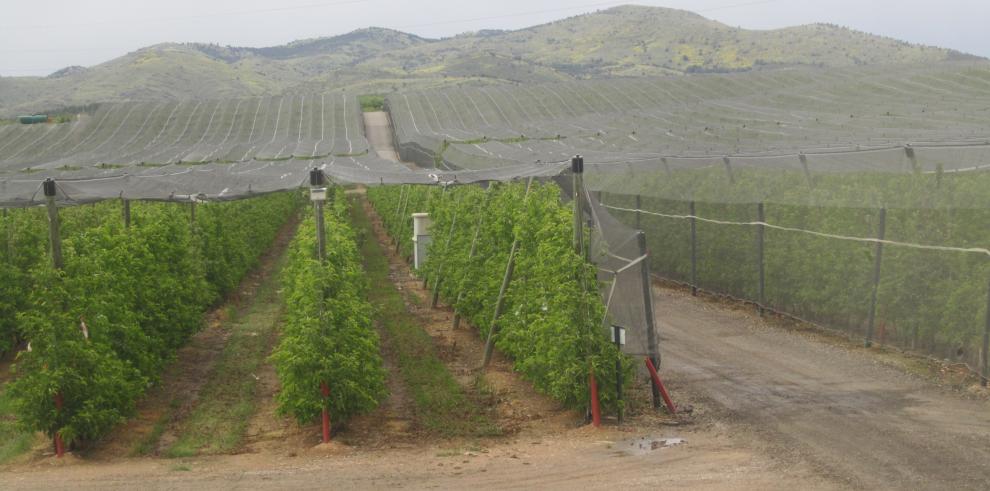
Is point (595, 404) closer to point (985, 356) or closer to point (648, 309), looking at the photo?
point (648, 309)

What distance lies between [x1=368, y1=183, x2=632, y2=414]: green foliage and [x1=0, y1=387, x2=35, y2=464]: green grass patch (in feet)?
16.4

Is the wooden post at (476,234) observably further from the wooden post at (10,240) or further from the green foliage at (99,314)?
the wooden post at (10,240)

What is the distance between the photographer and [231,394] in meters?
11.8

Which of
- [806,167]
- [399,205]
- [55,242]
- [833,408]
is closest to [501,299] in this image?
[833,408]

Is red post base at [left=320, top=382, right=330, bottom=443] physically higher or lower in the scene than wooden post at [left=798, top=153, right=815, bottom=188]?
lower

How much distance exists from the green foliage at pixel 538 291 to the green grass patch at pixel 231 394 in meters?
3.06

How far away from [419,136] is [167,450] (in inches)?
1795

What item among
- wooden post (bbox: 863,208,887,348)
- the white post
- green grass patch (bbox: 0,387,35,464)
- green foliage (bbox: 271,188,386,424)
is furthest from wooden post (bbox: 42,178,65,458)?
the white post

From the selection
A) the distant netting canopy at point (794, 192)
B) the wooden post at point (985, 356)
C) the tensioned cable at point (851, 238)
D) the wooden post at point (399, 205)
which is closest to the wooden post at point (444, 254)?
the distant netting canopy at point (794, 192)

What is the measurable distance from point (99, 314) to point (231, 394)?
2.57 meters

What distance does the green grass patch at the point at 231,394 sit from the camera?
9.64 metres

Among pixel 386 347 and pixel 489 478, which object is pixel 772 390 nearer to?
pixel 489 478

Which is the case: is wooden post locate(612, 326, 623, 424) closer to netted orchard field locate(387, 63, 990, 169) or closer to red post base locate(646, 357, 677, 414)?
red post base locate(646, 357, 677, 414)

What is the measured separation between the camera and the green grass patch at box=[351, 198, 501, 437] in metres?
9.94
